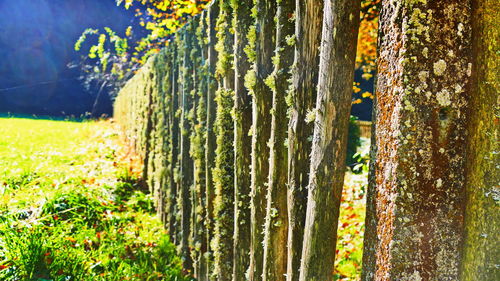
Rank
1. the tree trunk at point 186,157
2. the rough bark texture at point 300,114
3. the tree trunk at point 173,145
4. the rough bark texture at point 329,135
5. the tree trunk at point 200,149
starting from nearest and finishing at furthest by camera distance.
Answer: the rough bark texture at point 329,135 < the rough bark texture at point 300,114 < the tree trunk at point 200,149 < the tree trunk at point 186,157 < the tree trunk at point 173,145

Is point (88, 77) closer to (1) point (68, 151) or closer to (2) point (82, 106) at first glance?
(2) point (82, 106)

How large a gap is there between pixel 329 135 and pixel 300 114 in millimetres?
198

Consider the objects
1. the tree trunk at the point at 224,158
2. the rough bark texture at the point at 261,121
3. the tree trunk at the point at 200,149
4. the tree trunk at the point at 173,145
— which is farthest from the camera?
the tree trunk at the point at 173,145

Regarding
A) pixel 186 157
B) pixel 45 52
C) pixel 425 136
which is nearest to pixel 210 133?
pixel 186 157

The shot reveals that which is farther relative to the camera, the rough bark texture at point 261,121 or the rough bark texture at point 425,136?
the rough bark texture at point 261,121

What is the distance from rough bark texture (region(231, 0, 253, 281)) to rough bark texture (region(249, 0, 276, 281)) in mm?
140

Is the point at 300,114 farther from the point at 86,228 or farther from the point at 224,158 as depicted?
the point at 86,228

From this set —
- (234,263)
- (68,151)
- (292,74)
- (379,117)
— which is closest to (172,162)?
(234,263)

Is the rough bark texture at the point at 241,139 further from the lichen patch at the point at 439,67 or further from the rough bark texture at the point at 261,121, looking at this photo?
the lichen patch at the point at 439,67

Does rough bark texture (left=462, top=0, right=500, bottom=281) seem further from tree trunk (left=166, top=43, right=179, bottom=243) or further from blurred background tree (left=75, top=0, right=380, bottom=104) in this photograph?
blurred background tree (left=75, top=0, right=380, bottom=104)

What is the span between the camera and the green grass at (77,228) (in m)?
2.54

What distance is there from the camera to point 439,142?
3.19ft

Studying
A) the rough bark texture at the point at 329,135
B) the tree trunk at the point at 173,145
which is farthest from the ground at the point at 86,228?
the rough bark texture at the point at 329,135

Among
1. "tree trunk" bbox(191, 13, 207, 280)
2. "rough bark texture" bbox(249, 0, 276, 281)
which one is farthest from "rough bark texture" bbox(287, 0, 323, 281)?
"tree trunk" bbox(191, 13, 207, 280)
